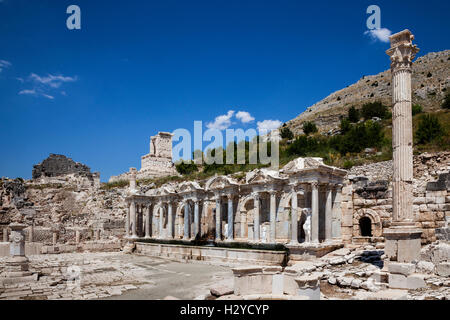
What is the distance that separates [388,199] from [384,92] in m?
66.6

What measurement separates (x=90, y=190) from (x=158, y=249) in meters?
21.5

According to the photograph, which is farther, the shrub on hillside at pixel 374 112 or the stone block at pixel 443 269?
the shrub on hillside at pixel 374 112

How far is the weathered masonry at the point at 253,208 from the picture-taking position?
62.6 feet

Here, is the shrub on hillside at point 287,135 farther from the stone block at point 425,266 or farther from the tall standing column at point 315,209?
the stone block at point 425,266

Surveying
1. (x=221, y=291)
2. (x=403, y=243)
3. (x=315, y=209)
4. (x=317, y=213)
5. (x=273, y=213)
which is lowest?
(x=221, y=291)

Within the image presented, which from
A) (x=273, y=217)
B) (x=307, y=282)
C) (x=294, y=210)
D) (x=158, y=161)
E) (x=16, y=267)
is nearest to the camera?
A: (x=307, y=282)

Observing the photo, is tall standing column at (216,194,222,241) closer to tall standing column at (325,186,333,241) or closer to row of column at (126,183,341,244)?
row of column at (126,183,341,244)

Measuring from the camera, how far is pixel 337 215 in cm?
1975

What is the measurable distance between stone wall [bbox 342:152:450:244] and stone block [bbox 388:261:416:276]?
4.48 m

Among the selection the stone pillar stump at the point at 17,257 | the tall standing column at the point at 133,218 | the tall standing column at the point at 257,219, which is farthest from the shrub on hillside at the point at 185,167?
the stone pillar stump at the point at 17,257

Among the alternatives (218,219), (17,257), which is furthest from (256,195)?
(17,257)

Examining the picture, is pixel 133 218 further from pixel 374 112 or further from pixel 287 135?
pixel 374 112

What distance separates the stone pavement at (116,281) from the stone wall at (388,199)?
744 cm
